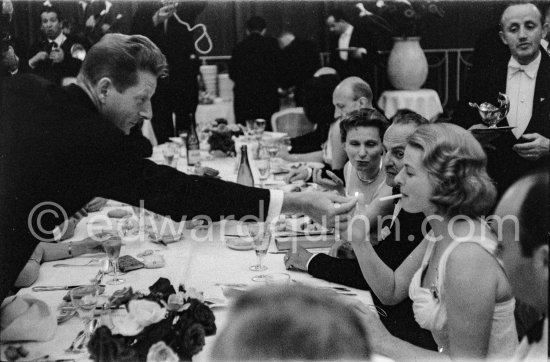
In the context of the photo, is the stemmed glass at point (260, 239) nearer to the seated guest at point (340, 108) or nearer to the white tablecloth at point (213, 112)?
the seated guest at point (340, 108)

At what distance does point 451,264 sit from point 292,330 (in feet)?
3.17

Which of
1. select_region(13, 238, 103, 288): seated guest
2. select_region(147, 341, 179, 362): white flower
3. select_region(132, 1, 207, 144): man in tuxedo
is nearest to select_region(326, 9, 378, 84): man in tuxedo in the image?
select_region(132, 1, 207, 144): man in tuxedo

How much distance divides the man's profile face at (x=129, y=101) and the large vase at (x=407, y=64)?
5.11 m

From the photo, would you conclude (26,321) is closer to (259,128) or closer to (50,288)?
(50,288)

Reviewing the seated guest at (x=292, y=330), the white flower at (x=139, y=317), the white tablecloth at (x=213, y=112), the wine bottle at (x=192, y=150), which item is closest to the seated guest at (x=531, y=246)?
the seated guest at (x=292, y=330)

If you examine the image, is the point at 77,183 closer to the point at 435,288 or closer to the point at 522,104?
the point at 435,288

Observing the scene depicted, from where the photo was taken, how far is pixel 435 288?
169cm

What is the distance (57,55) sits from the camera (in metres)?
5.54

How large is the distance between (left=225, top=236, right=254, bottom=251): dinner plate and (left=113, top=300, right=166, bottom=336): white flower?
41.1 inches

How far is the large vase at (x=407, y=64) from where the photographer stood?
22.0 ft

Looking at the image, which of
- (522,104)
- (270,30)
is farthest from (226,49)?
(522,104)

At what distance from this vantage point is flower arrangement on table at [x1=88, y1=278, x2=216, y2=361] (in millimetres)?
1292

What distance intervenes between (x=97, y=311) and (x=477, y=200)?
1079 mm

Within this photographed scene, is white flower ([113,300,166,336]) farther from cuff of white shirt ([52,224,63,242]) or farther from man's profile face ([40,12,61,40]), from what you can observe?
man's profile face ([40,12,61,40])
